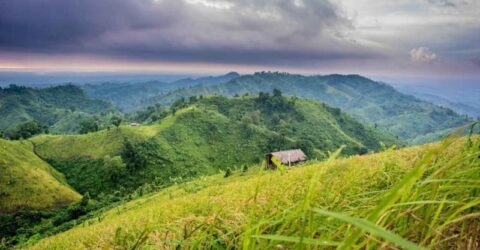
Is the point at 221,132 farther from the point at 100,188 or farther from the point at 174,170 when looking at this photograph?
the point at 100,188

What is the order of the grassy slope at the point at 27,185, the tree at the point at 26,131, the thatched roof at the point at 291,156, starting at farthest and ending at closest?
1. the tree at the point at 26,131
2. the grassy slope at the point at 27,185
3. the thatched roof at the point at 291,156

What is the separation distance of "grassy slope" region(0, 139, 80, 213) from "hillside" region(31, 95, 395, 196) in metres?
7.56

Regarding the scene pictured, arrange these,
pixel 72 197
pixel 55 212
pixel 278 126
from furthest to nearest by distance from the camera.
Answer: pixel 278 126 < pixel 72 197 < pixel 55 212

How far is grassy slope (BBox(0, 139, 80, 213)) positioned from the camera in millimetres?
79688

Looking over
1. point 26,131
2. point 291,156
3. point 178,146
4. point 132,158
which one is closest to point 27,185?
point 132,158

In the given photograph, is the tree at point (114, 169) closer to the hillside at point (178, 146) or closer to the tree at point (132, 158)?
the hillside at point (178, 146)

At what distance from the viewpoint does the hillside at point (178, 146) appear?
99250mm

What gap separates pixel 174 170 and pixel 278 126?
59999 mm

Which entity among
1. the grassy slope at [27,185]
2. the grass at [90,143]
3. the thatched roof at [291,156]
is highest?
the thatched roof at [291,156]

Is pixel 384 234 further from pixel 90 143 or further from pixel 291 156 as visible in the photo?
pixel 90 143

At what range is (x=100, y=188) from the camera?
94.5 m

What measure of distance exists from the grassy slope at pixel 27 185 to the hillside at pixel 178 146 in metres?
7.56

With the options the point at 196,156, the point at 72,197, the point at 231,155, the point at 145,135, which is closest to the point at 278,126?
the point at 231,155

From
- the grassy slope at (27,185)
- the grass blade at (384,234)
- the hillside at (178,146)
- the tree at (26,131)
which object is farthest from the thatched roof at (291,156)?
the tree at (26,131)
